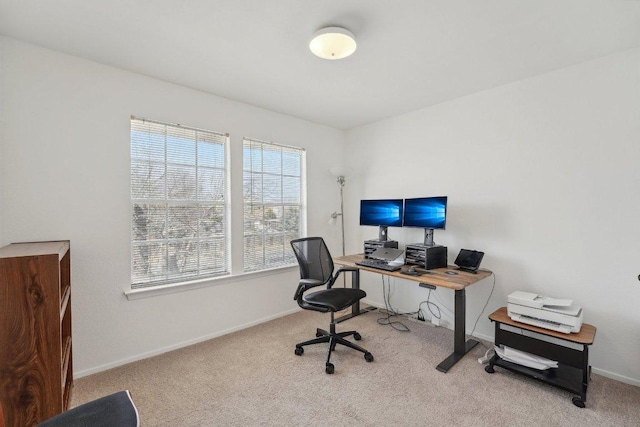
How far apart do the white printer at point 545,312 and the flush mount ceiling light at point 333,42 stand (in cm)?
228

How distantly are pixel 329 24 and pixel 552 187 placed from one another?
7.37ft

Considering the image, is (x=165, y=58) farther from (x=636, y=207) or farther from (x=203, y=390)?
(x=636, y=207)

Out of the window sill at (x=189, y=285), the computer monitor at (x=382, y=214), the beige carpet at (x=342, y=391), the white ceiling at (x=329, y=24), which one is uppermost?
the white ceiling at (x=329, y=24)

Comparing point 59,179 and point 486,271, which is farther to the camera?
point 486,271

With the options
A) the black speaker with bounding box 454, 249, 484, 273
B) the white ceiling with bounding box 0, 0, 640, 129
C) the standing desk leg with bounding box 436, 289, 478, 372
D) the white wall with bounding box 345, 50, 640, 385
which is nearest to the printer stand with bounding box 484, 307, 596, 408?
the standing desk leg with bounding box 436, 289, 478, 372

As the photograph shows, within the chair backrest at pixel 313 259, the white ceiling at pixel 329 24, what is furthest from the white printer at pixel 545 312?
the white ceiling at pixel 329 24

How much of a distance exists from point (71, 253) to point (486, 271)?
3496mm

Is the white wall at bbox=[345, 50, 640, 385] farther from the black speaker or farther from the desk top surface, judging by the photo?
the desk top surface

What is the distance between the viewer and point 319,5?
5.48 ft

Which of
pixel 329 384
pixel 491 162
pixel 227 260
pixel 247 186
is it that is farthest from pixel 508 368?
pixel 247 186

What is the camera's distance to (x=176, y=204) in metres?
2.73

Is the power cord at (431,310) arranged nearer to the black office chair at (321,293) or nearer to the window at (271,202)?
the black office chair at (321,293)

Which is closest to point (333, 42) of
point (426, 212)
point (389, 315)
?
point (426, 212)

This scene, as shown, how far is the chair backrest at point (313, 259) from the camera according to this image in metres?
2.78
